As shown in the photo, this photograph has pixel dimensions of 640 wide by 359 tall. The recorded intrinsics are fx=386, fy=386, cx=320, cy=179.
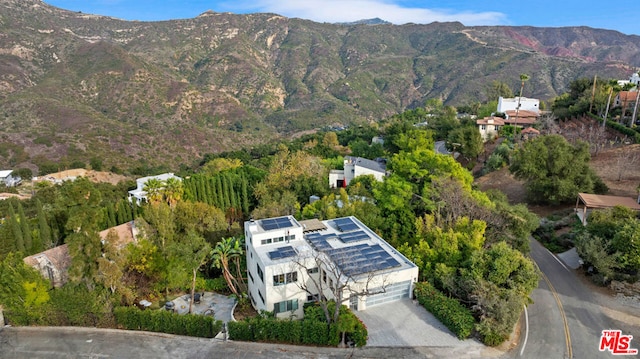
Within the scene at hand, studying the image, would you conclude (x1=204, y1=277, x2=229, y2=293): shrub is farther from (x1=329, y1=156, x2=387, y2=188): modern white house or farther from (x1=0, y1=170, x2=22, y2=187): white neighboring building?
(x1=0, y1=170, x2=22, y2=187): white neighboring building

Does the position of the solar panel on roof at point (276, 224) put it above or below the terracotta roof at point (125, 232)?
above

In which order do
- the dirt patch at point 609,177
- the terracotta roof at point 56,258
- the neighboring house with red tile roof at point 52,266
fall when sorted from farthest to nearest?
the dirt patch at point 609,177 → the terracotta roof at point 56,258 → the neighboring house with red tile roof at point 52,266

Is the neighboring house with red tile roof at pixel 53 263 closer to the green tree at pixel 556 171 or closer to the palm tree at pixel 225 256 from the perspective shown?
A: the palm tree at pixel 225 256

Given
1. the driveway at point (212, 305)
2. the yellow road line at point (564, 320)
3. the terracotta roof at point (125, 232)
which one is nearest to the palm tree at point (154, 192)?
the terracotta roof at point (125, 232)

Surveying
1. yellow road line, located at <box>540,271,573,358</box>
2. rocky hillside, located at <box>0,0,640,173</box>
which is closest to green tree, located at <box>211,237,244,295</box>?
yellow road line, located at <box>540,271,573,358</box>

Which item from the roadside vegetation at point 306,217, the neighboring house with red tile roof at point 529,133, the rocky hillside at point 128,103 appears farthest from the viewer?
the rocky hillside at point 128,103
